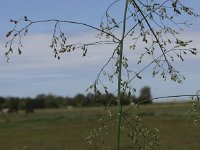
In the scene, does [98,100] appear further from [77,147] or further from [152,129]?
[77,147]

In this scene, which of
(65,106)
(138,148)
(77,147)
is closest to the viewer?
(138,148)

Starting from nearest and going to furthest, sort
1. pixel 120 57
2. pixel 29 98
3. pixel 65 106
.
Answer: pixel 120 57, pixel 29 98, pixel 65 106

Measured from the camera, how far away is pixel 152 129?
1814 millimetres

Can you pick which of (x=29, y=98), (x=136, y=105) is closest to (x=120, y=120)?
(x=136, y=105)

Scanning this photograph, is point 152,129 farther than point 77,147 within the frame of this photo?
No

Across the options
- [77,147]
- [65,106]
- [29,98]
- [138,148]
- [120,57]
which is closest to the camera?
[120,57]

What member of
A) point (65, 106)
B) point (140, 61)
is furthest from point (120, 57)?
point (65, 106)

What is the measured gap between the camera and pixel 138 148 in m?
1.81

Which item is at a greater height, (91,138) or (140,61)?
(140,61)

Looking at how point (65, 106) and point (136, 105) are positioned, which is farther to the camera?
point (65, 106)

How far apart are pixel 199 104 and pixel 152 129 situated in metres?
0.18

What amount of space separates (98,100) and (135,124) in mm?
152

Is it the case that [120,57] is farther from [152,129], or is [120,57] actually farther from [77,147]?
[77,147]

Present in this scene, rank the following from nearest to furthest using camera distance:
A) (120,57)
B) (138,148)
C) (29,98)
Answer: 1. (120,57)
2. (138,148)
3. (29,98)
